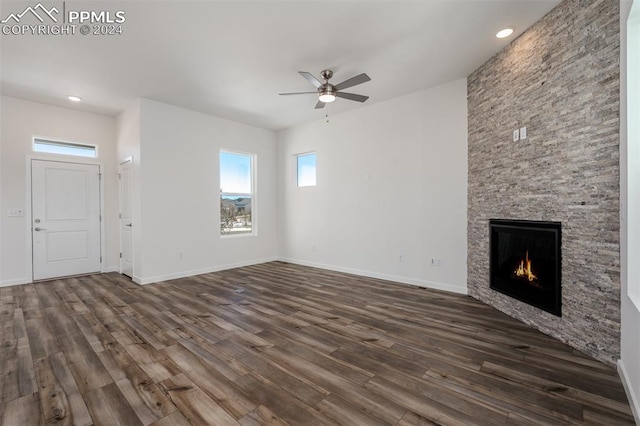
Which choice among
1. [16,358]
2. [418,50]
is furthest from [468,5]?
[16,358]

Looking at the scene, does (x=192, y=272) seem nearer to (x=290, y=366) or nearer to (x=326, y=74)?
(x=290, y=366)

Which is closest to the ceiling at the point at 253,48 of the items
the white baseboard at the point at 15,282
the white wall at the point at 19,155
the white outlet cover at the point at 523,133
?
the white wall at the point at 19,155

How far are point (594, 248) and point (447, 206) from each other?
6.34 feet

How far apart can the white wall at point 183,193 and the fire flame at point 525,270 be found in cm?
499

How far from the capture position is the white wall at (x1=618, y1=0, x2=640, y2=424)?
1.90 m

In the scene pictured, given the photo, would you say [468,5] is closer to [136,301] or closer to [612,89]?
[612,89]

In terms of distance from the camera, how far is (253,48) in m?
3.21

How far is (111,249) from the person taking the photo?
18.6 feet

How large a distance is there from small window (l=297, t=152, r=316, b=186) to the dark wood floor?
3.08 metres

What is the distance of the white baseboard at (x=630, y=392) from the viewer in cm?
163

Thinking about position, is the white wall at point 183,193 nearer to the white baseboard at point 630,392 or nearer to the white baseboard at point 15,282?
the white baseboard at point 15,282

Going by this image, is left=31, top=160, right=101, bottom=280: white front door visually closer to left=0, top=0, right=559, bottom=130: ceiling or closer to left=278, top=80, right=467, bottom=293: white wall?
left=0, top=0, right=559, bottom=130: ceiling

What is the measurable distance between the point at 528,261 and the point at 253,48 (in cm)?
393

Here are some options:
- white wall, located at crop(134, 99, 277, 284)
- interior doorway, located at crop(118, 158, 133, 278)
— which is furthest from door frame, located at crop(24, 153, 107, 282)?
white wall, located at crop(134, 99, 277, 284)
